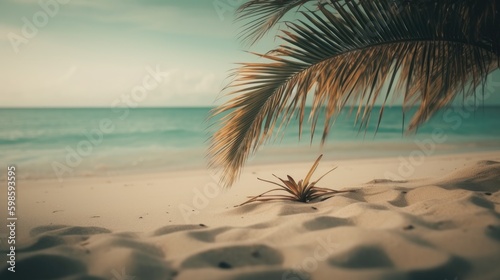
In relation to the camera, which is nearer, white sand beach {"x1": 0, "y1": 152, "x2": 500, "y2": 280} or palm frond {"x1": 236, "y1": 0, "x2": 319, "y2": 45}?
white sand beach {"x1": 0, "y1": 152, "x2": 500, "y2": 280}

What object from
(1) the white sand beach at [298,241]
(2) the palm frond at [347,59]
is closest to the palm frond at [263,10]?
(2) the palm frond at [347,59]

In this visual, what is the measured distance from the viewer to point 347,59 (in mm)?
2621

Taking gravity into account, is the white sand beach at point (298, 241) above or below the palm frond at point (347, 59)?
below

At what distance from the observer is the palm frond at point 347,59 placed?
2.51 m

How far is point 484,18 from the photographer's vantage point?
7.61 ft

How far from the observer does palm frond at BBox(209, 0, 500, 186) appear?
2508 mm

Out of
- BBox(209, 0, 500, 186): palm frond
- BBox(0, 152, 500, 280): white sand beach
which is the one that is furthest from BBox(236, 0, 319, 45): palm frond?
BBox(0, 152, 500, 280): white sand beach

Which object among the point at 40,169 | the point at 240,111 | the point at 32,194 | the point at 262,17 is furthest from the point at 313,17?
the point at 40,169

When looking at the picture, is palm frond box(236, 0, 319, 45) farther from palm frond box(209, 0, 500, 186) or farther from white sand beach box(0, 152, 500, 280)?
white sand beach box(0, 152, 500, 280)

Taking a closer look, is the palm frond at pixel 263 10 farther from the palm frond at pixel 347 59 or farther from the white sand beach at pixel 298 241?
the white sand beach at pixel 298 241

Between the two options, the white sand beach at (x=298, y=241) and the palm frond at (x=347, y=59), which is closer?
the white sand beach at (x=298, y=241)

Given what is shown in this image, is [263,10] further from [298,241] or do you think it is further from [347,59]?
[298,241]

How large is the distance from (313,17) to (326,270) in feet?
6.24

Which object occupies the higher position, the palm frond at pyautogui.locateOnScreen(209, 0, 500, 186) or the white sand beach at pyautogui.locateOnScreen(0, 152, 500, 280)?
the palm frond at pyautogui.locateOnScreen(209, 0, 500, 186)
